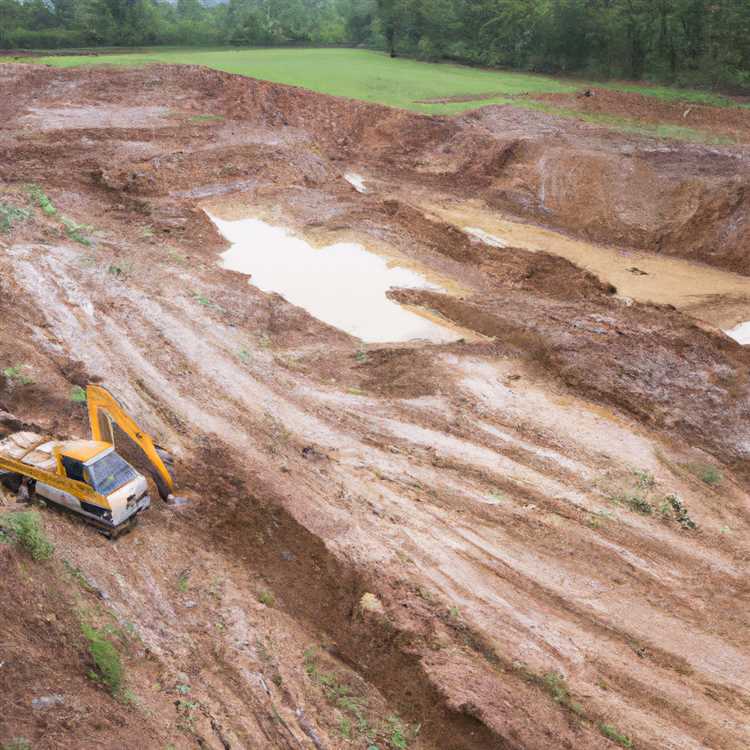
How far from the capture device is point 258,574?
36.9 feet

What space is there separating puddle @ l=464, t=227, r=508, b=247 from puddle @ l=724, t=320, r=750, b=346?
827 cm

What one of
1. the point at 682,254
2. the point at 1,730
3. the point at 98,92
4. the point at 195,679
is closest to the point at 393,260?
the point at 682,254

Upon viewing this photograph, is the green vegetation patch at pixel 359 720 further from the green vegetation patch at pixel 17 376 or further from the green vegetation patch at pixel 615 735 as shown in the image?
the green vegetation patch at pixel 17 376

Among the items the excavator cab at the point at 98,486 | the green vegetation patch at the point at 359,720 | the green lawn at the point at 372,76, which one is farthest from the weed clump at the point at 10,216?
the green lawn at the point at 372,76

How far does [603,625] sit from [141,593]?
733cm

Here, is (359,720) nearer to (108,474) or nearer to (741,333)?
(108,474)

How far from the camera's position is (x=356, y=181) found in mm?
30500

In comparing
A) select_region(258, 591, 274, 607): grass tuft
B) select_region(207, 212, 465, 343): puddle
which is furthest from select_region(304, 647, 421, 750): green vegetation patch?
select_region(207, 212, 465, 343): puddle

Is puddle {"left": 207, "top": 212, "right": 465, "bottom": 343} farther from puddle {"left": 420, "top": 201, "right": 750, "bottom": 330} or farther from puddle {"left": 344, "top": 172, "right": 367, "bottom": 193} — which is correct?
puddle {"left": 344, "top": 172, "right": 367, "bottom": 193}

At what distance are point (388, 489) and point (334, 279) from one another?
10560mm

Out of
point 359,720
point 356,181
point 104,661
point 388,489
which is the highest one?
point 356,181

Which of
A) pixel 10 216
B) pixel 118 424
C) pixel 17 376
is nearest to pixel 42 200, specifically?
pixel 10 216

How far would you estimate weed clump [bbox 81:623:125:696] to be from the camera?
329 inches

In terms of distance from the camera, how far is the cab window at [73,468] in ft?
34.9
